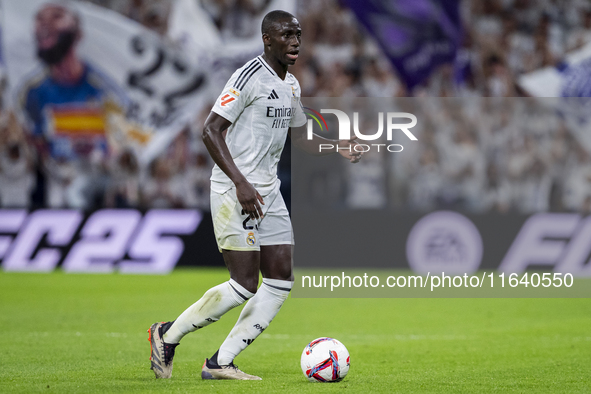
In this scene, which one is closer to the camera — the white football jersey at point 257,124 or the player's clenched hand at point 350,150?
the white football jersey at point 257,124

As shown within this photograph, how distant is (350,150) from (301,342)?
8.23 feet

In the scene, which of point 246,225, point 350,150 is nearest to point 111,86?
point 350,150

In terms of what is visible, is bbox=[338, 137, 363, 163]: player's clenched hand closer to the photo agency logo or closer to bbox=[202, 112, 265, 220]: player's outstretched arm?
bbox=[202, 112, 265, 220]: player's outstretched arm

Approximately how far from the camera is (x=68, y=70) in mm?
14250

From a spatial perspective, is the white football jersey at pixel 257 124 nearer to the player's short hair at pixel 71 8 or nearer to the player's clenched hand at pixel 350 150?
the player's clenched hand at pixel 350 150

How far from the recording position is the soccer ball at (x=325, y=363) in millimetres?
5117

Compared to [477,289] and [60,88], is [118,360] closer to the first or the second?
[477,289]

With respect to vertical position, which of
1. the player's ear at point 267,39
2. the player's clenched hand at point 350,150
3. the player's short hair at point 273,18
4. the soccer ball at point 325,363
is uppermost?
the player's short hair at point 273,18

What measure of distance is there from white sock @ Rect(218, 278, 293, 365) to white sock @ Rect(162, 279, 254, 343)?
0.14m

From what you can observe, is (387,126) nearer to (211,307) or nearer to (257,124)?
(257,124)

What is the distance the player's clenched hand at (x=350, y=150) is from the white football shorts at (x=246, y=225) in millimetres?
683

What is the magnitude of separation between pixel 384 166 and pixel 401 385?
8.76 metres

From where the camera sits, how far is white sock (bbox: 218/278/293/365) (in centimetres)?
527

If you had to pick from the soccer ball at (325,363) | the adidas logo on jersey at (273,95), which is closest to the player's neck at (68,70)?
the adidas logo on jersey at (273,95)
